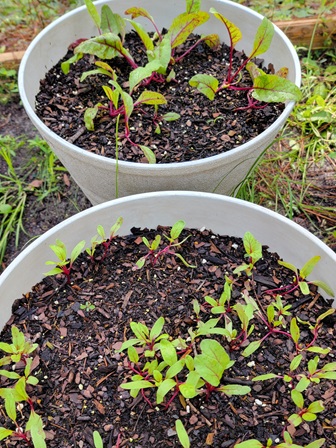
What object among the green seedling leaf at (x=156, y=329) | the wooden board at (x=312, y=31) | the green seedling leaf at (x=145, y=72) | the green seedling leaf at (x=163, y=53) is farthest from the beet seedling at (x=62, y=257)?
the wooden board at (x=312, y=31)

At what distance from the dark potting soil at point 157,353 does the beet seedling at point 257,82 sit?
1.31 feet

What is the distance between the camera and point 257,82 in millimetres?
1341

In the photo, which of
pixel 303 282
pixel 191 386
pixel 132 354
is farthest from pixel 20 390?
pixel 303 282

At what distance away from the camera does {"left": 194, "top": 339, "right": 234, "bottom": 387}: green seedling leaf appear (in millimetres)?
902

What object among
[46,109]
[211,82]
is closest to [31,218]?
[46,109]

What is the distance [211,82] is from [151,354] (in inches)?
29.8

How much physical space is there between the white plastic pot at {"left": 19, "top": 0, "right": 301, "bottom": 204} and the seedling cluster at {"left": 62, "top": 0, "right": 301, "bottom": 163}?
0.06m

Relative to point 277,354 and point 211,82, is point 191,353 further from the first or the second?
point 211,82

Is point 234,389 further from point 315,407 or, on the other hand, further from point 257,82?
point 257,82

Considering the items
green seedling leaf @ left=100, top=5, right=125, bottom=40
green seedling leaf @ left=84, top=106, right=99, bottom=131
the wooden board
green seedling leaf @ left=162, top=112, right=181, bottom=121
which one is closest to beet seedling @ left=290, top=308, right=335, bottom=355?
green seedling leaf @ left=162, top=112, right=181, bottom=121

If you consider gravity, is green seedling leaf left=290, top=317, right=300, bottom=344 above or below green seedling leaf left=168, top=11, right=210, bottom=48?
below

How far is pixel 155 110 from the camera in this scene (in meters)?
1.39

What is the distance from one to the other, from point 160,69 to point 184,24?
0.14 m

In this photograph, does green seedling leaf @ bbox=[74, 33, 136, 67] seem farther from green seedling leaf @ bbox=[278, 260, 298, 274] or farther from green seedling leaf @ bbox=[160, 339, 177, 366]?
green seedling leaf @ bbox=[160, 339, 177, 366]
